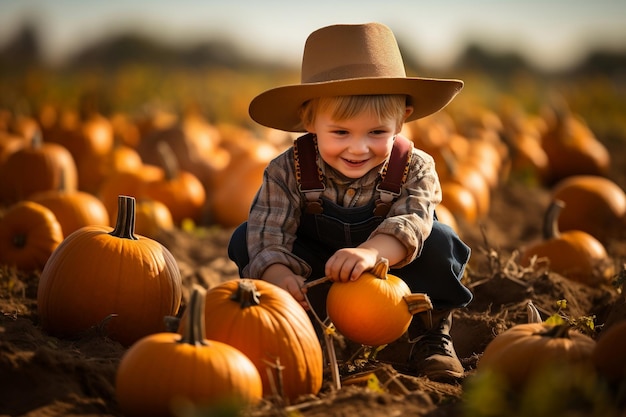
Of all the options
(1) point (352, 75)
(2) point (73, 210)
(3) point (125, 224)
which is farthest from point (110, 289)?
(2) point (73, 210)

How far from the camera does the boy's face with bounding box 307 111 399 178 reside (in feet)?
12.1

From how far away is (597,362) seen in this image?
9.06 feet

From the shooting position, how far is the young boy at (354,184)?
3.69 m

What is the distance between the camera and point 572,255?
17.8 feet

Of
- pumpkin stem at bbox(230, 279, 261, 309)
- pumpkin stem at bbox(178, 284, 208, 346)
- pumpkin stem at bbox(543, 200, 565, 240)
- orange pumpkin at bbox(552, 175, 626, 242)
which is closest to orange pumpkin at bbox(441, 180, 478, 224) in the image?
orange pumpkin at bbox(552, 175, 626, 242)

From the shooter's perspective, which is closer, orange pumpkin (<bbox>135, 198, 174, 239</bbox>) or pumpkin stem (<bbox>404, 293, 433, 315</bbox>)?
pumpkin stem (<bbox>404, 293, 433, 315</bbox>)

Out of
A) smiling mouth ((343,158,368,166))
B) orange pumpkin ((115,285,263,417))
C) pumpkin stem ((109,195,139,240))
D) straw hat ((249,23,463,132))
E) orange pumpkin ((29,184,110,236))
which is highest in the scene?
straw hat ((249,23,463,132))

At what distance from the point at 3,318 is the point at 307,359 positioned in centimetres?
140

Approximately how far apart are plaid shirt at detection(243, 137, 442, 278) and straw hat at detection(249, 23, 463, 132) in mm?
272

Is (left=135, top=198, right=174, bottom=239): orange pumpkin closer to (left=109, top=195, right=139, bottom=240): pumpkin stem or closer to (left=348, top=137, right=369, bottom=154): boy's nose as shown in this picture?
(left=109, top=195, right=139, bottom=240): pumpkin stem

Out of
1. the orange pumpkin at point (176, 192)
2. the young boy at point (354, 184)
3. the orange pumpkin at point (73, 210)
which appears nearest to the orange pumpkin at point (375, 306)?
the young boy at point (354, 184)

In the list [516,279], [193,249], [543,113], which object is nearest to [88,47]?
[543,113]

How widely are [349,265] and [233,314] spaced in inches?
21.3

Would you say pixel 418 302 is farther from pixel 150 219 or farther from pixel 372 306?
pixel 150 219
